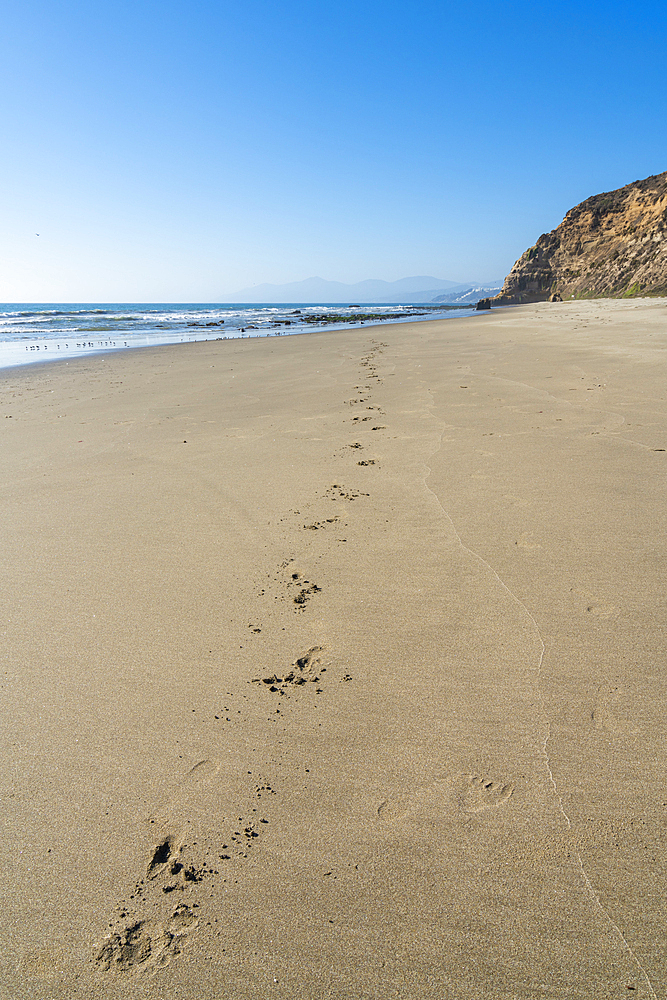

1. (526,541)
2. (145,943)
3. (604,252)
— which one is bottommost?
(145,943)

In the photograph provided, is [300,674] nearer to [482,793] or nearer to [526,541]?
[482,793]

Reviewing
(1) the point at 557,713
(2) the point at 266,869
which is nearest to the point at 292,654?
(2) the point at 266,869

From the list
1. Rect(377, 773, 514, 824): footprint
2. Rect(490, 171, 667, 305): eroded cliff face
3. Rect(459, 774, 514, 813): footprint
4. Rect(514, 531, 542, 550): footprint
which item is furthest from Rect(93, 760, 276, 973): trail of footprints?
Rect(490, 171, 667, 305): eroded cliff face

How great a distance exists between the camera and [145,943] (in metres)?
1.36

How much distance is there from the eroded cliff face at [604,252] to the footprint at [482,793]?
33.5 meters

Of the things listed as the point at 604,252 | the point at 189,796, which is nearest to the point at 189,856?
the point at 189,796

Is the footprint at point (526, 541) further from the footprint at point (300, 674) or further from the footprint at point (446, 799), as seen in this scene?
the footprint at point (446, 799)

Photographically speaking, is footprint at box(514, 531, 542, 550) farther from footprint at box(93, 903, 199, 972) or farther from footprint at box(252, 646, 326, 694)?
footprint at box(93, 903, 199, 972)

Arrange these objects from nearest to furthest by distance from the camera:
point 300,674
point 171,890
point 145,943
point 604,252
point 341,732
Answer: point 145,943, point 171,890, point 341,732, point 300,674, point 604,252

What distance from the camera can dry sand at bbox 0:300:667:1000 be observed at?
1318mm

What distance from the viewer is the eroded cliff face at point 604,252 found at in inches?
1235

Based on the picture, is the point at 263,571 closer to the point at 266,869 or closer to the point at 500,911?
the point at 266,869

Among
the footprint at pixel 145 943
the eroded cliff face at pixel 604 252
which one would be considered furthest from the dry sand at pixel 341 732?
the eroded cliff face at pixel 604 252

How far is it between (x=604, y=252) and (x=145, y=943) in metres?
47.6
